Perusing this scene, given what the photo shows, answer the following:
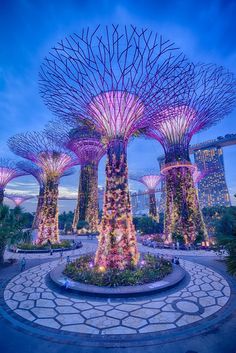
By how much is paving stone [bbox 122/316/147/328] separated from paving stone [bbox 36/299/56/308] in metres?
2.93

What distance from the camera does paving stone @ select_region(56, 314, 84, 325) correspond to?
634 centimetres

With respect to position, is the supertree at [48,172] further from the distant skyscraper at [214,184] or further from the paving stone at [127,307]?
the distant skyscraper at [214,184]

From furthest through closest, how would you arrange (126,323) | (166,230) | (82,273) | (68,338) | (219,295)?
1. (166,230)
2. (82,273)
3. (219,295)
4. (126,323)
5. (68,338)

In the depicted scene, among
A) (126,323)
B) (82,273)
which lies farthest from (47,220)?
(126,323)

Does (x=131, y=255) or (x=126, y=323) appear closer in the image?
(x=126, y=323)

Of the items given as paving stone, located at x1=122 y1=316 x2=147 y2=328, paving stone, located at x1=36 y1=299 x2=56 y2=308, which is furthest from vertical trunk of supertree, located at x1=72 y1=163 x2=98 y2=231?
paving stone, located at x1=122 y1=316 x2=147 y2=328

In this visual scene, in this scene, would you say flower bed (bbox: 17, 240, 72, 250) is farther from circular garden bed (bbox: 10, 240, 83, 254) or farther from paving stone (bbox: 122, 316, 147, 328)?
paving stone (bbox: 122, 316, 147, 328)

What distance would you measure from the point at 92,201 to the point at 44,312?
25.9 metres

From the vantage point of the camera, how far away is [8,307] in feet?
23.9

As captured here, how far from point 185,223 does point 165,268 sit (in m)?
9.90

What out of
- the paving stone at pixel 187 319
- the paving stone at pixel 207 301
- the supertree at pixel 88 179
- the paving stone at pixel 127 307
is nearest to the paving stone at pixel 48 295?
the paving stone at pixel 127 307

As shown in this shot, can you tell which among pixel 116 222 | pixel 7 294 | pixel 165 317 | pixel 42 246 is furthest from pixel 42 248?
pixel 165 317

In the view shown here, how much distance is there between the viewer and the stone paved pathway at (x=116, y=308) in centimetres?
615

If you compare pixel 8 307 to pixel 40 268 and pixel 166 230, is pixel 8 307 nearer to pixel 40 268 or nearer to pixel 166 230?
pixel 40 268
